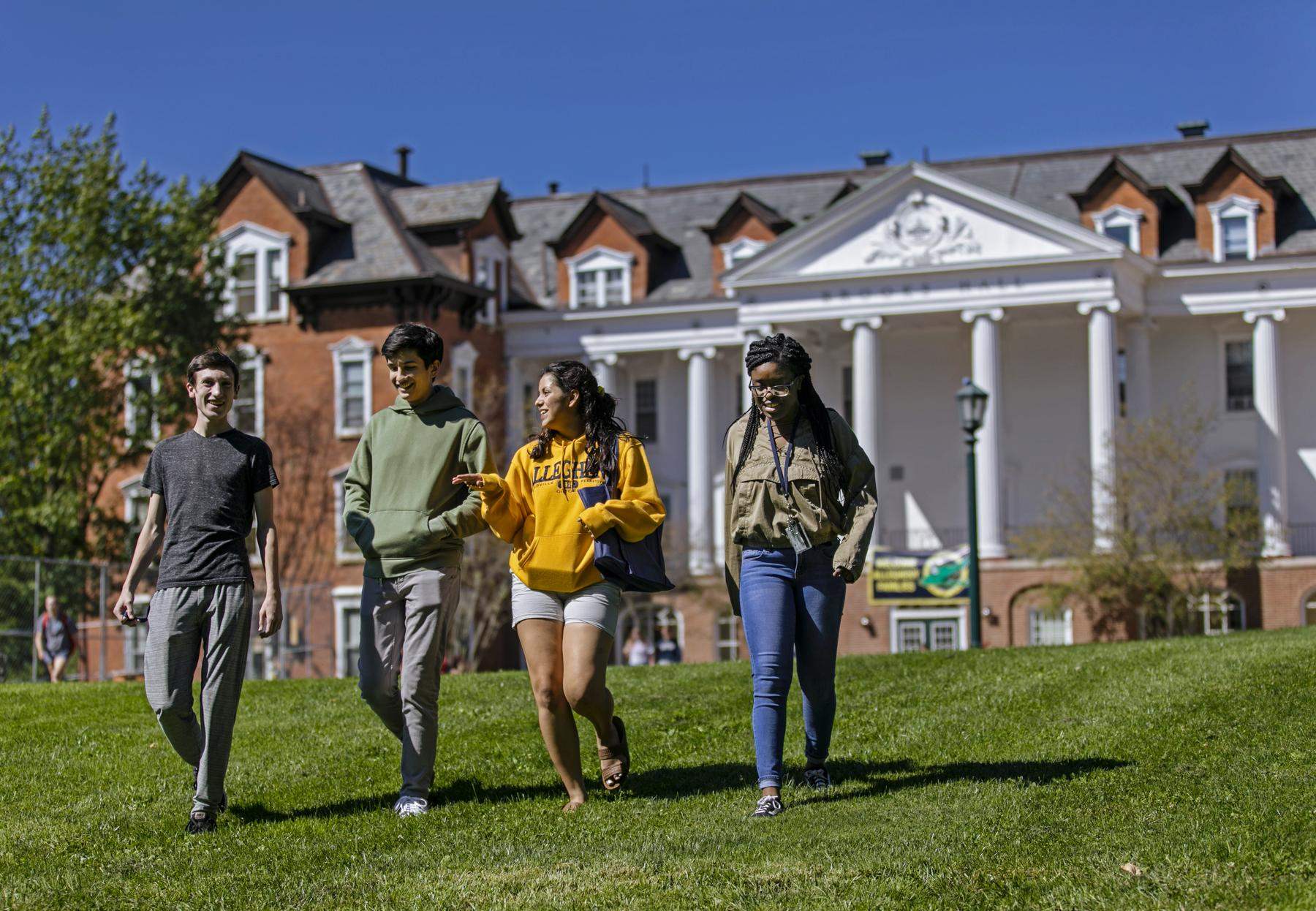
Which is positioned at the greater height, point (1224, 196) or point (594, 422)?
point (1224, 196)

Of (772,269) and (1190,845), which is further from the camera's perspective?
(772,269)

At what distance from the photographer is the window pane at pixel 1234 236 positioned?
46188 mm

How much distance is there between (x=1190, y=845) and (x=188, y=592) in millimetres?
4652

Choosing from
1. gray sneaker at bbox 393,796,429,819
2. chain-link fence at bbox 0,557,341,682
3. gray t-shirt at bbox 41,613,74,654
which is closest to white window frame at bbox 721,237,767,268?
chain-link fence at bbox 0,557,341,682

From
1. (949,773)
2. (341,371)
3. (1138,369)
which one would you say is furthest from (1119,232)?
(949,773)

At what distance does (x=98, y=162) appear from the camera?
121ft

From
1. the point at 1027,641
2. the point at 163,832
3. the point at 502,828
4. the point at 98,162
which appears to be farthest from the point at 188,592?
the point at 1027,641

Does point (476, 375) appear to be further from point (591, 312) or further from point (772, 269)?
point (772, 269)

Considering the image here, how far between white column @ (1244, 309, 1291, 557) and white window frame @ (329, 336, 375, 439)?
21.4m

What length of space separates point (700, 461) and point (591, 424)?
128ft

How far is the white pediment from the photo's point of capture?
44.5 m

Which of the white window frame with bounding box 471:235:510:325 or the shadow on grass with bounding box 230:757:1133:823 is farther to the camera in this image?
the white window frame with bounding box 471:235:510:325

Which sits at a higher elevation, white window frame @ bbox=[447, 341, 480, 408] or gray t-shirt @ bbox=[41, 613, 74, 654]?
white window frame @ bbox=[447, 341, 480, 408]

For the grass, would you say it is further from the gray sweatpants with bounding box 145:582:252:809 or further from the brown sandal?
the gray sweatpants with bounding box 145:582:252:809
